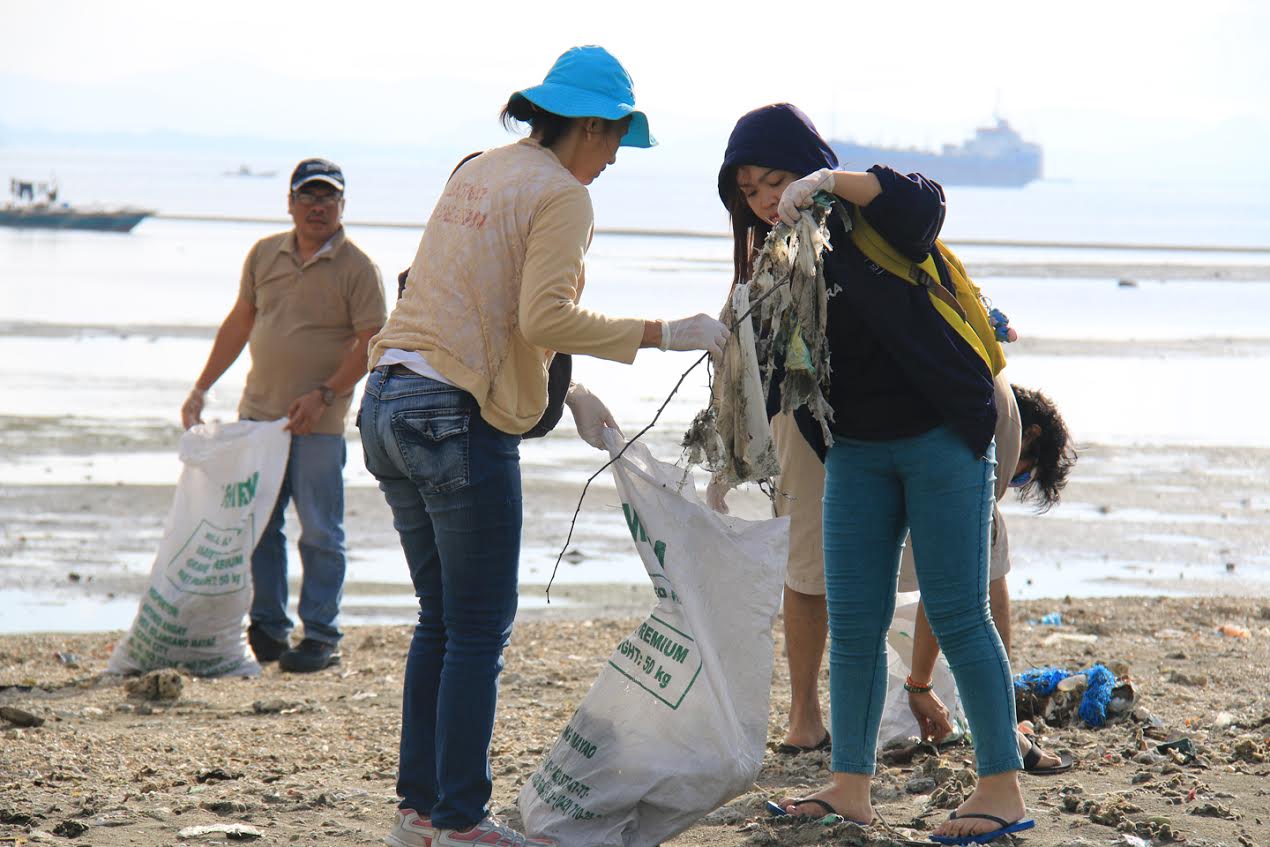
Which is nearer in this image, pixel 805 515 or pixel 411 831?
pixel 411 831

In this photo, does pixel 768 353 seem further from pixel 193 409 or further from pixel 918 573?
pixel 193 409

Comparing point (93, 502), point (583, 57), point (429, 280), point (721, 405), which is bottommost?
point (93, 502)

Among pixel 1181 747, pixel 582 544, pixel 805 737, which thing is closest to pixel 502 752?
pixel 805 737

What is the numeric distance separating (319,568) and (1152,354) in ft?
44.6

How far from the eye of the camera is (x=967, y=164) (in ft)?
512

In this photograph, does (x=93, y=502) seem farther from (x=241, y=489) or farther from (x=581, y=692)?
(x=581, y=692)

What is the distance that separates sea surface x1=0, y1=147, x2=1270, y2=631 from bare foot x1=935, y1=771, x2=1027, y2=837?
3937 mm

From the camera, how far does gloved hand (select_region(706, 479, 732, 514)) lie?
3426 millimetres

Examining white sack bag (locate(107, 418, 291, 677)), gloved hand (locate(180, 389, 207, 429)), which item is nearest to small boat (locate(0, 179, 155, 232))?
gloved hand (locate(180, 389, 207, 429))

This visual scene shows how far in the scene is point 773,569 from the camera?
3275 mm

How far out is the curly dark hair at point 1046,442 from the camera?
13.4 feet

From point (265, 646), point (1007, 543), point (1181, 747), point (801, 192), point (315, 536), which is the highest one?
point (801, 192)

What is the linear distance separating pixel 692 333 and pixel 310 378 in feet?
9.58

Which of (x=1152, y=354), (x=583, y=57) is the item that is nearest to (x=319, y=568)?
(x=583, y=57)
